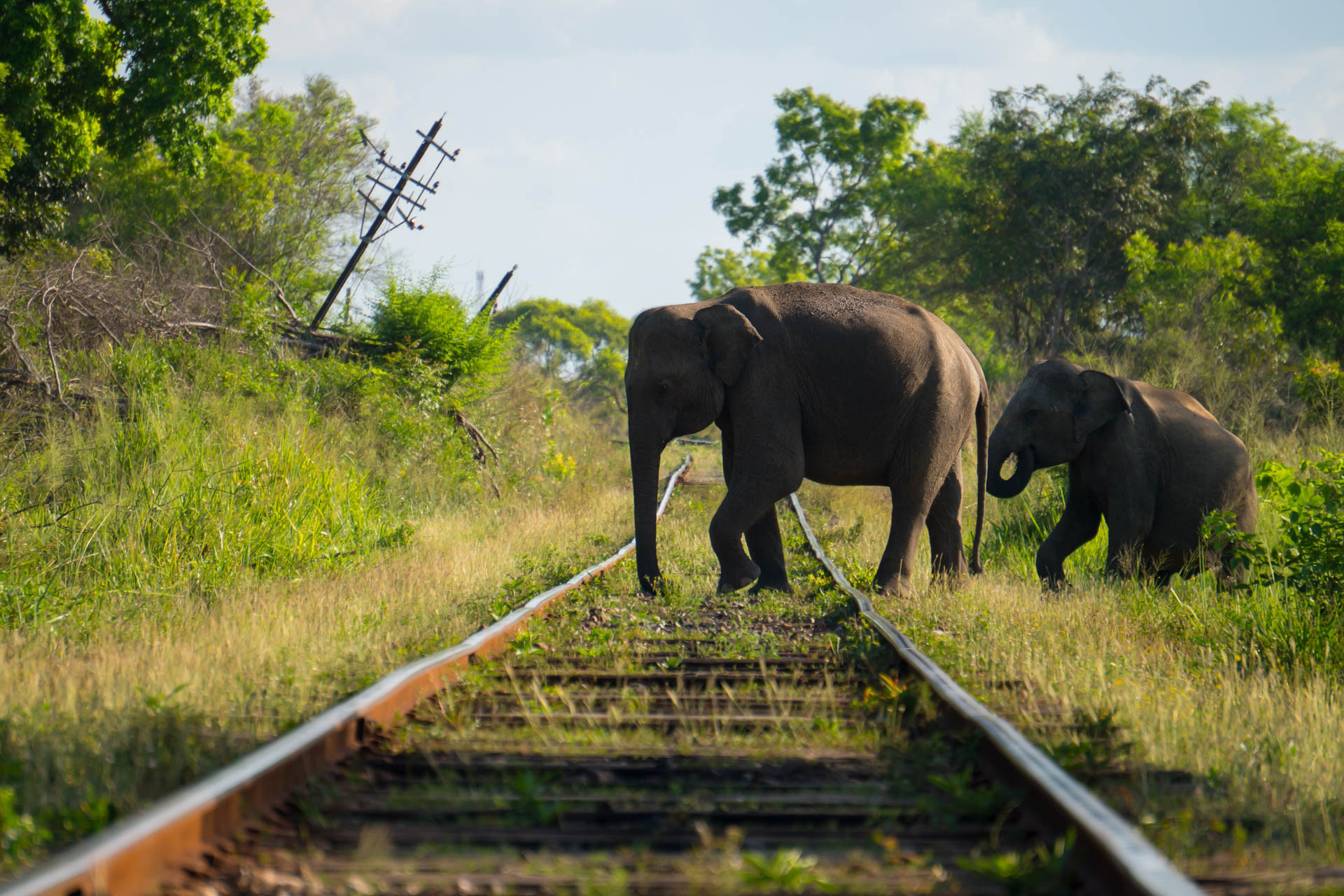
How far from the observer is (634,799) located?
3.25 meters

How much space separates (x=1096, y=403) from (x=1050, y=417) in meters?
0.42

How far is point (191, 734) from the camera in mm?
3754

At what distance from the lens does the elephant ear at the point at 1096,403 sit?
9.83m

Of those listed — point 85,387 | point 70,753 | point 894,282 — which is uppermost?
point 894,282

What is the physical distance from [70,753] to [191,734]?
0.37m

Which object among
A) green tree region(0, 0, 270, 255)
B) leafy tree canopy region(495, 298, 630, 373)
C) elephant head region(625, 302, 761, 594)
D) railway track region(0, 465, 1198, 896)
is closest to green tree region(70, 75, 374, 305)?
green tree region(0, 0, 270, 255)

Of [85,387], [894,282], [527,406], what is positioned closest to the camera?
[85,387]

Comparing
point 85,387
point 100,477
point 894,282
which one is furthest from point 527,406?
point 894,282

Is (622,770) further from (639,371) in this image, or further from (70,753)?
(639,371)

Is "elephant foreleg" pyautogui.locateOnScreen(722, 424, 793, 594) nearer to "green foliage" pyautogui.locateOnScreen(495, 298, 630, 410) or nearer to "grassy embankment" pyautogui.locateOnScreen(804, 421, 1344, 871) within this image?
"grassy embankment" pyautogui.locateOnScreen(804, 421, 1344, 871)

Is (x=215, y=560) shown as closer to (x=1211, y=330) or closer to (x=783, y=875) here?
(x=783, y=875)

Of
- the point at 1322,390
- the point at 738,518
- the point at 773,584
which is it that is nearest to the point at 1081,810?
the point at 738,518

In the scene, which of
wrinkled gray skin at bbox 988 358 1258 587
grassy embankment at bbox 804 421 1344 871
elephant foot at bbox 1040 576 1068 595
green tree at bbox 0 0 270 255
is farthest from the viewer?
green tree at bbox 0 0 270 255

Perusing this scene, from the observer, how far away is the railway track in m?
2.51
